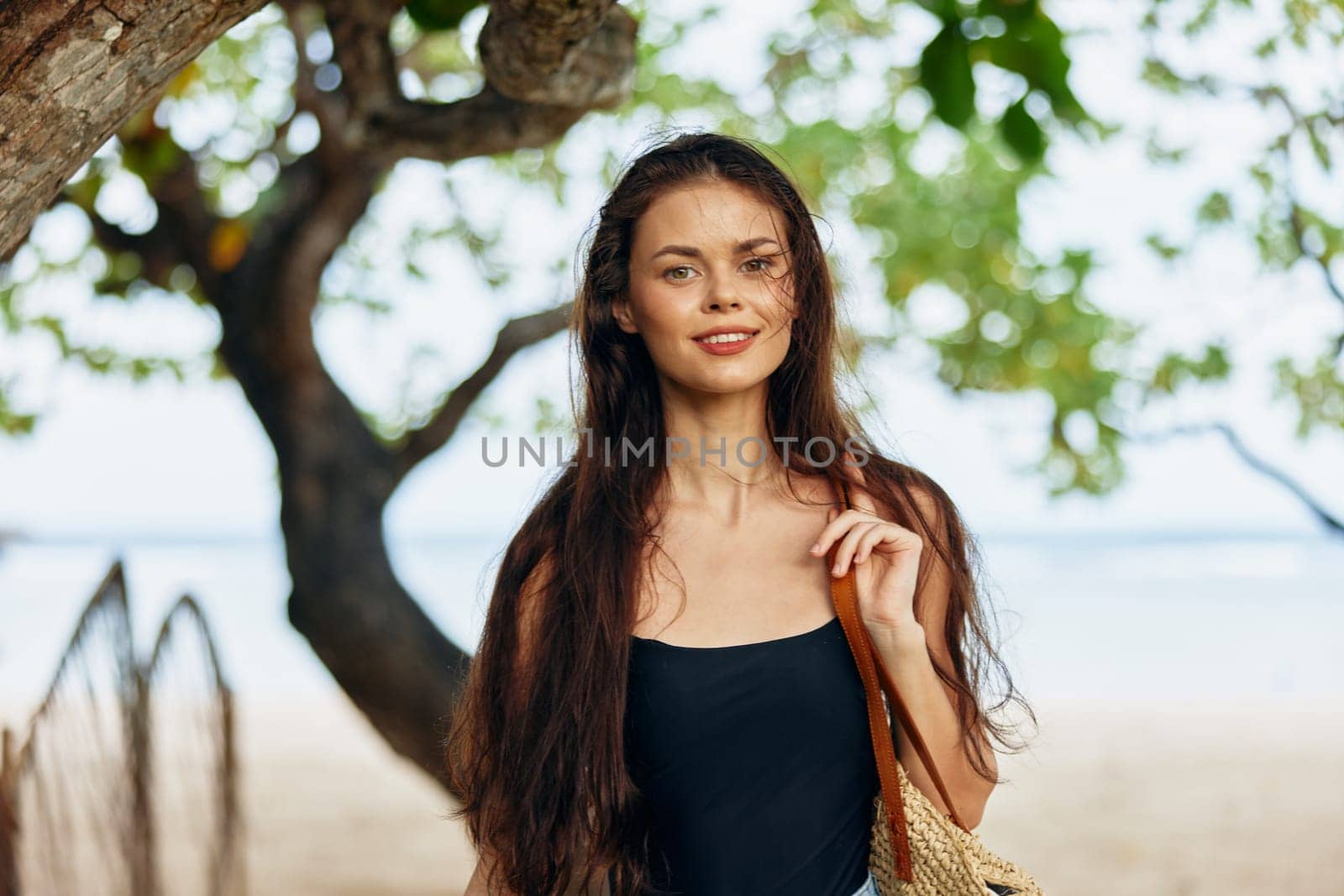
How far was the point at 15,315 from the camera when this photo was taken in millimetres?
5723

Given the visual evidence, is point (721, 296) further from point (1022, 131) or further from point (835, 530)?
point (1022, 131)

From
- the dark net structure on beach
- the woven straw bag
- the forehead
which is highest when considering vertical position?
the forehead

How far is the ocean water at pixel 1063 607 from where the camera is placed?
15141mm

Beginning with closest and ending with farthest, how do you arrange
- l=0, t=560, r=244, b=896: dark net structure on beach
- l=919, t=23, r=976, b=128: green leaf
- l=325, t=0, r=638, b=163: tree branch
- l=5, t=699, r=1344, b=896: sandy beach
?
l=325, t=0, r=638, b=163: tree branch → l=919, t=23, r=976, b=128: green leaf → l=0, t=560, r=244, b=896: dark net structure on beach → l=5, t=699, r=1344, b=896: sandy beach

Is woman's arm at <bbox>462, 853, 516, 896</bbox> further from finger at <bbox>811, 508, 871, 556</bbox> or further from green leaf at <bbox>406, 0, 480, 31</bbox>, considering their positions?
green leaf at <bbox>406, 0, 480, 31</bbox>

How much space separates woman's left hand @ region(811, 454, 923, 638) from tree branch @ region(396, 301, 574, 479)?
295 centimetres

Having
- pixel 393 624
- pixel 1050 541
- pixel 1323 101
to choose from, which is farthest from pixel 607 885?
pixel 1050 541

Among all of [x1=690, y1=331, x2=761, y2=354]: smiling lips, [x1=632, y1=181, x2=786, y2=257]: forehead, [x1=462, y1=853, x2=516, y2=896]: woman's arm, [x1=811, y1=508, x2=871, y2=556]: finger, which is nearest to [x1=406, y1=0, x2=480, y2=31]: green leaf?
[x1=632, y1=181, x2=786, y2=257]: forehead

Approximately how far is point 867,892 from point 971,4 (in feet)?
6.02

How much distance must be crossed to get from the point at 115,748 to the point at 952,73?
9.56ft

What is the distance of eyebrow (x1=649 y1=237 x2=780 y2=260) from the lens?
6.66 feet

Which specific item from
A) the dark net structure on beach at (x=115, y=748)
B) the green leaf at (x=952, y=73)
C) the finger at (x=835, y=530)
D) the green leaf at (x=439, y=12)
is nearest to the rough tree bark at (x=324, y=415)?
the dark net structure on beach at (x=115, y=748)

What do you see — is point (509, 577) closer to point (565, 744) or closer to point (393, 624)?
point (565, 744)

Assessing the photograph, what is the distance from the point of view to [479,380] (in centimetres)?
477
